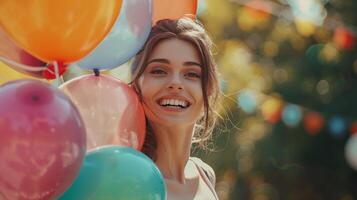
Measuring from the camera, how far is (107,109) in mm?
2508

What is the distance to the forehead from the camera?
9.00 feet

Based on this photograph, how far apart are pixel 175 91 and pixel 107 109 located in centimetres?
29

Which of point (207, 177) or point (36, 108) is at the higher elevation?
point (36, 108)

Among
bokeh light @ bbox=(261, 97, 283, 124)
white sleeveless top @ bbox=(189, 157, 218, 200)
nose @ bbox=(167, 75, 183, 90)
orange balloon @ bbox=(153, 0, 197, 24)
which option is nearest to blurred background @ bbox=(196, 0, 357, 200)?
bokeh light @ bbox=(261, 97, 283, 124)

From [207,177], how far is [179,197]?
28 cm

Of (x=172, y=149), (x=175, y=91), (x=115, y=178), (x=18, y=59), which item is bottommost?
(x=172, y=149)

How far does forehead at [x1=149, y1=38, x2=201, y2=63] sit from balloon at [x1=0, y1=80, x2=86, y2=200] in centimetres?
65

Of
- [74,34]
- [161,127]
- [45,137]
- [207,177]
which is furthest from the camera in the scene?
[207,177]

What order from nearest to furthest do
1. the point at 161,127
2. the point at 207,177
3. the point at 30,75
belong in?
1. the point at 30,75
2. the point at 161,127
3. the point at 207,177

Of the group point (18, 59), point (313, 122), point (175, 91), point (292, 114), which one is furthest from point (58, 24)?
point (313, 122)

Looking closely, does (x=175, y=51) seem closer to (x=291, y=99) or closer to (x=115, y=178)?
(x=115, y=178)

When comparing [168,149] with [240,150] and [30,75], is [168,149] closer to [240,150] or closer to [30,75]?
[30,75]

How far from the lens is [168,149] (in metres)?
2.86

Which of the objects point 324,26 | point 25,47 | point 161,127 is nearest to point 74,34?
point 25,47
